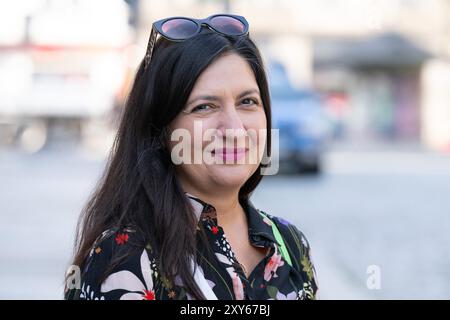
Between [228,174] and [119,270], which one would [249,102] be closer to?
[228,174]

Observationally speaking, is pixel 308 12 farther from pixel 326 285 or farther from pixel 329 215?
pixel 326 285

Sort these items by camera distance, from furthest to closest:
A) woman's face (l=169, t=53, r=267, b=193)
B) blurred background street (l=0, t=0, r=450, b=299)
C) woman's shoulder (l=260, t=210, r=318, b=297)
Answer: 1. blurred background street (l=0, t=0, r=450, b=299)
2. woman's shoulder (l=260, t=210, r=318, b=297)
3. woman's face (l=169, t=53, r=267, b=193)

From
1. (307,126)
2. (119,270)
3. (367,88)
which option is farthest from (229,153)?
(367,88)

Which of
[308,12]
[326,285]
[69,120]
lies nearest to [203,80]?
[326,285]

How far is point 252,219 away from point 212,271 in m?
0.28

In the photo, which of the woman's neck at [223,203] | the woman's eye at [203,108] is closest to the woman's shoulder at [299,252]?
the woman's neck at [223,203]

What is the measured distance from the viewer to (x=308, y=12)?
33844 mm

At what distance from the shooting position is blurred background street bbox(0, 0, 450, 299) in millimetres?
7492

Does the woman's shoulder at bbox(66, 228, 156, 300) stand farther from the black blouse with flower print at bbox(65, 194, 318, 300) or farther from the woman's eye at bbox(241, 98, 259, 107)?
the woman's eye at bbox(241, 98, 259, 107)

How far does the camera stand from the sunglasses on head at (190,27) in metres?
1.99

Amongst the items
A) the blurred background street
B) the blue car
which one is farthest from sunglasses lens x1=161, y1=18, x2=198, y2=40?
the blue car

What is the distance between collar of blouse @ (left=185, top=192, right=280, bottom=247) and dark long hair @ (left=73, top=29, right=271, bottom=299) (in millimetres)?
44

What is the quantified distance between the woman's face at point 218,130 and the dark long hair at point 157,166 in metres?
0.03

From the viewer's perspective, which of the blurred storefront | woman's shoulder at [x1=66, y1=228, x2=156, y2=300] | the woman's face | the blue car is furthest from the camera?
the blurred storefront
